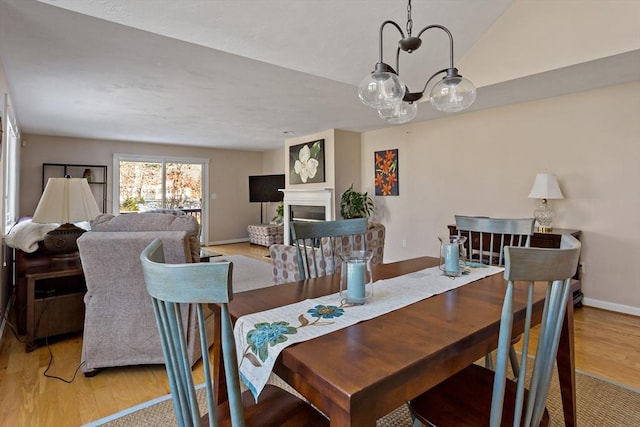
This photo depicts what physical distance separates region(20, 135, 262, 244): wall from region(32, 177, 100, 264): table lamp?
4.42 metres

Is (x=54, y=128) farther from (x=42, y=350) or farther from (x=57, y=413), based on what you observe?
(x=57, y=413)

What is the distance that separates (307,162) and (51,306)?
4.48 m

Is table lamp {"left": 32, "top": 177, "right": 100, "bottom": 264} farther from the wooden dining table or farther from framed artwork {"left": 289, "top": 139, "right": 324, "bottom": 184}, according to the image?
framed artwork {"left": 289, "top": 139, "right": 324, "bottom": 184}

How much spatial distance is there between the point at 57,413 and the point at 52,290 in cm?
119

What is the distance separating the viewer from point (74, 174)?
20.9 feet

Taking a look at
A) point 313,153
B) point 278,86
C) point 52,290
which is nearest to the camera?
point 52,290

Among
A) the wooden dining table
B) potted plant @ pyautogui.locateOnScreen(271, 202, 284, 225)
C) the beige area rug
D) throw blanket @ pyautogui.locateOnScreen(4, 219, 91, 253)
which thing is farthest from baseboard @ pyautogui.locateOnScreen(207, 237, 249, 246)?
the wooden dining table

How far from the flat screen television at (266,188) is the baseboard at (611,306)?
18.4 feet

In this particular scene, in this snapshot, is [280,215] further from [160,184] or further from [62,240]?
[62,240]

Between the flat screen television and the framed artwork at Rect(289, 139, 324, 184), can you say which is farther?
the flat screen television

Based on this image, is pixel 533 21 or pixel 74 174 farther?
pixel 74 174

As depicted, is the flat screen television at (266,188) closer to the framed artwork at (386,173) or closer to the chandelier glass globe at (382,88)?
the framed artwork at (386,173)

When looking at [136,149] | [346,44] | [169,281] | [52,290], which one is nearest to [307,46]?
[346,44]

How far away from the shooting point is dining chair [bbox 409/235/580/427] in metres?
0.92
